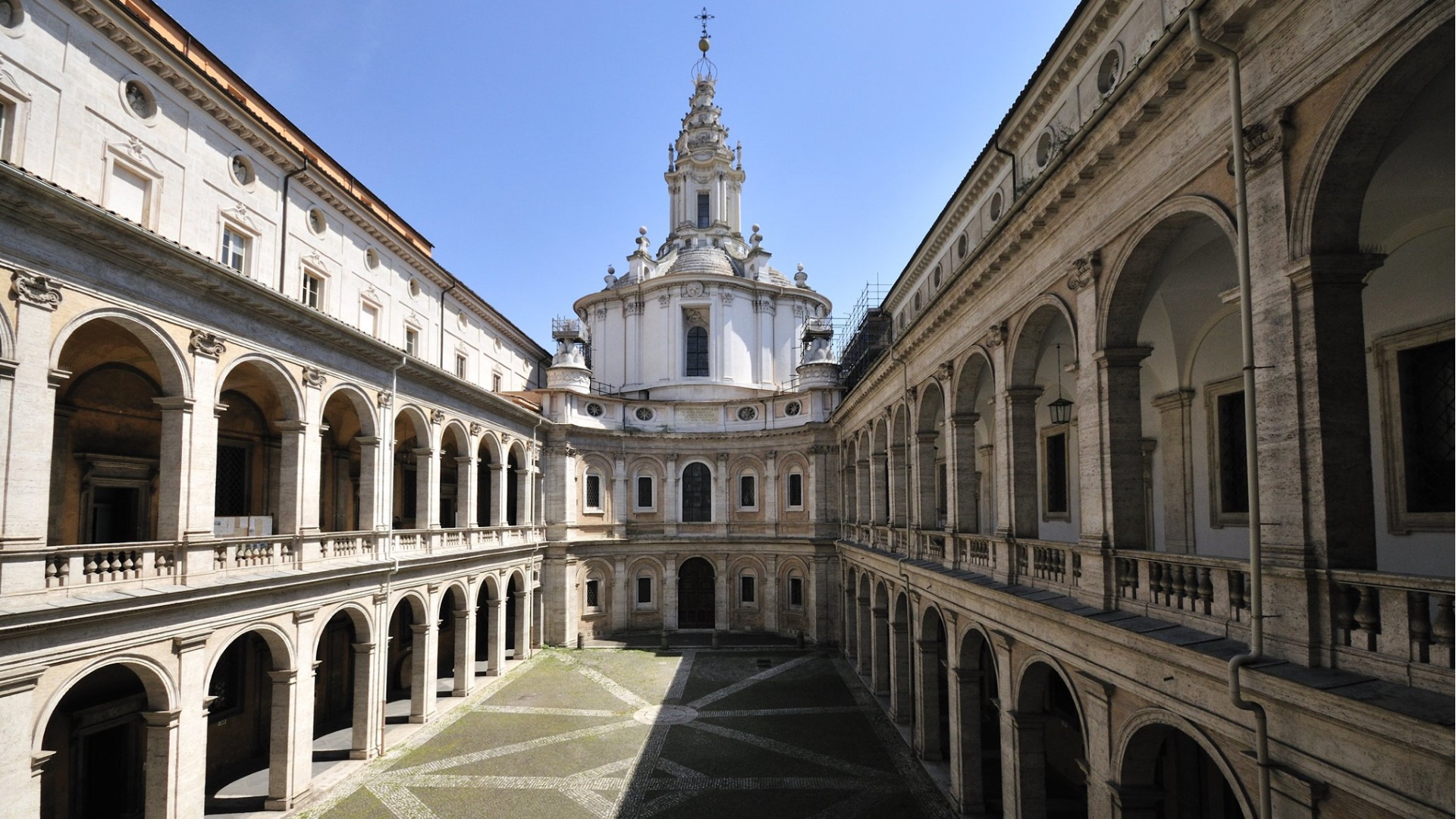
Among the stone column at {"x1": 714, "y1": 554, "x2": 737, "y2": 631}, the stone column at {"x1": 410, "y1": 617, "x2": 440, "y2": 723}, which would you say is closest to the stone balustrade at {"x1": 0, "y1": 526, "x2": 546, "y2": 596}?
the stone column at {"x1": 410, "y1": 617, "x2": 440, "y2": 723}

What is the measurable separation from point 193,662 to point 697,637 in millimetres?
26133

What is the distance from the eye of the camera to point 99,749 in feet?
57.6

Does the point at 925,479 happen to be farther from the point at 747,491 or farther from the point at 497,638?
the point at 747,491

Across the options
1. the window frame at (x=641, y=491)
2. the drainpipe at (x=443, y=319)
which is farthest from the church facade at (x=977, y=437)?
the window frame at (x=641, y=491)

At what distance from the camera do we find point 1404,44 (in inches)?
247

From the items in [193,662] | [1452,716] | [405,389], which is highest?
[405,389]

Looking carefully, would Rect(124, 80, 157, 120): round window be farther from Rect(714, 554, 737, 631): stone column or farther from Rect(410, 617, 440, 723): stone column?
Rect(714, 554, 737, 631): stone column

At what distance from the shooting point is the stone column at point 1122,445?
426 inches

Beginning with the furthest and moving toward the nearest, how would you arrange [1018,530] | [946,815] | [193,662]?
[946,815]
[193,662]
[1018,530]

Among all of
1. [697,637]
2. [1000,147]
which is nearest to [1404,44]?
[1000,147]

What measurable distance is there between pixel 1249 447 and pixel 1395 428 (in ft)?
17.0

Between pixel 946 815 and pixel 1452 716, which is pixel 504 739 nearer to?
pixel 946 815

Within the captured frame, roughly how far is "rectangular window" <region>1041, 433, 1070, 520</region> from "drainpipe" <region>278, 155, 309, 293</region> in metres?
20.5

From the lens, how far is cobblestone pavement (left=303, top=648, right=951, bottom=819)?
60.9ft
